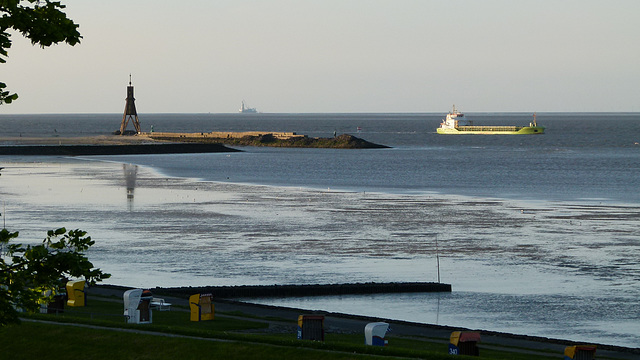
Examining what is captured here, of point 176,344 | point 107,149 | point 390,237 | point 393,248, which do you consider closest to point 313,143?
point 107,149

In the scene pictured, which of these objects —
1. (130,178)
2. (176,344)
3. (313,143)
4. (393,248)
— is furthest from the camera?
(313,143)

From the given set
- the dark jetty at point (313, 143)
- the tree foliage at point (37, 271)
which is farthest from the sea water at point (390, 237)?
the dark jetty at point (313, 143)

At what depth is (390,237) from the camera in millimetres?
50719

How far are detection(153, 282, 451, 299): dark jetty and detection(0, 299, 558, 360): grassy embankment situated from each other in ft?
22.9

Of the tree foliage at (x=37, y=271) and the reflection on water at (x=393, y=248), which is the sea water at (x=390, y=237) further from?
the tree foliage at (x=37, y=271)

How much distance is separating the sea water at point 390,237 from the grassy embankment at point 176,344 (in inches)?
257

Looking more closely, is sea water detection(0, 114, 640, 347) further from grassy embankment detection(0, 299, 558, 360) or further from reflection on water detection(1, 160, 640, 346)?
grassy embankment detection(0, 299, 558, 360)

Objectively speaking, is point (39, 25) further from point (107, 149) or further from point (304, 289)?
point (107, 149)

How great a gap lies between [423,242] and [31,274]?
34.6m

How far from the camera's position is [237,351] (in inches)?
910

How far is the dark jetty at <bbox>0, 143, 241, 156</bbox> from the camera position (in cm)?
14500

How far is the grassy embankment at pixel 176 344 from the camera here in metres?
23.0

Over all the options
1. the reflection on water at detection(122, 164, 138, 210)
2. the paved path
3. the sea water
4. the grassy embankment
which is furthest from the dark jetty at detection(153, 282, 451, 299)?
the reflection on water at detection(122, 164, 138, 210)

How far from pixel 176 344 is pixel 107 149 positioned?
131453mm
